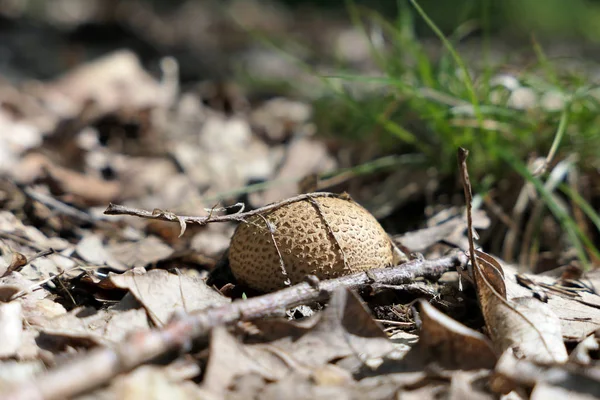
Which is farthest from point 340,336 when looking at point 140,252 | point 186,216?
point 140,252

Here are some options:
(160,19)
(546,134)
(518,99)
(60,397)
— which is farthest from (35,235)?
(160,19)

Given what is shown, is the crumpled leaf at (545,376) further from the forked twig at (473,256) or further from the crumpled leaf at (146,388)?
the crumpled leaf at (146,388)

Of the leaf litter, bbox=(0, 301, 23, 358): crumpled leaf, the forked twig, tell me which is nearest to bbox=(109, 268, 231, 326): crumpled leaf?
the leaf litter

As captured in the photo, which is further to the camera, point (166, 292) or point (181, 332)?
point (166, 292)

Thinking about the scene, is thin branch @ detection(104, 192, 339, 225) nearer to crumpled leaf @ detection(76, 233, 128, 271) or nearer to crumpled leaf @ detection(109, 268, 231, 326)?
crumpled leaf @ detection(109, 268, 231, 326)

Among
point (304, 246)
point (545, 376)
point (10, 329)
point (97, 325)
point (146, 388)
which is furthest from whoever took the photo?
point (304, 246)

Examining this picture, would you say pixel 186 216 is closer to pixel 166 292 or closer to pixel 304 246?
pixel 166 292

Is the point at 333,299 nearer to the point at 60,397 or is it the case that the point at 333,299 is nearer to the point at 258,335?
the point at 258,335
